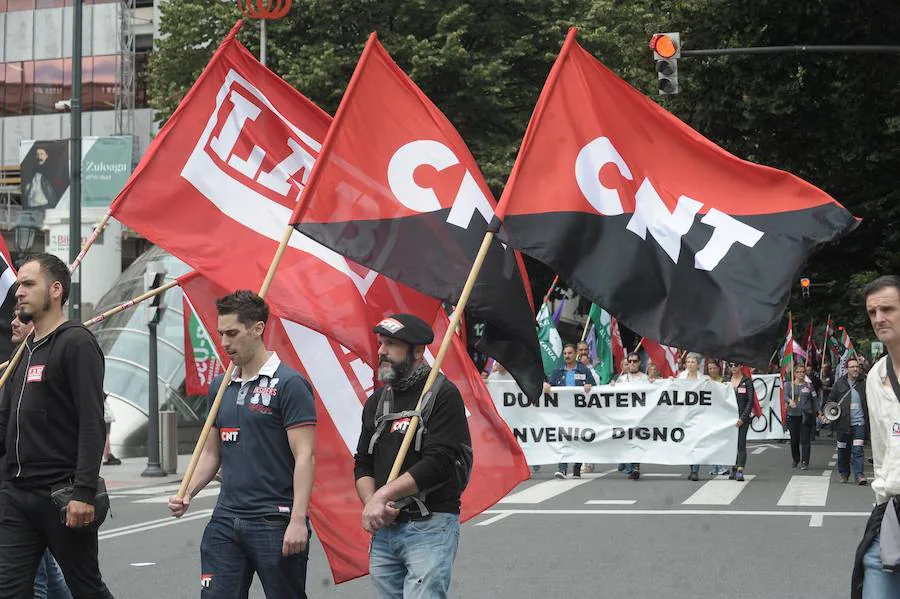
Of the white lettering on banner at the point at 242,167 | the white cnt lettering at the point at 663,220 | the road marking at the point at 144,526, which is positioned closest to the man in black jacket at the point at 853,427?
the road marking at the point at 144,526

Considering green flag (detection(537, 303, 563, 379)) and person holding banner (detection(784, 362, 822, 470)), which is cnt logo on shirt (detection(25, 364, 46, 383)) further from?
green flag (detection(537, 303, 563, 379))

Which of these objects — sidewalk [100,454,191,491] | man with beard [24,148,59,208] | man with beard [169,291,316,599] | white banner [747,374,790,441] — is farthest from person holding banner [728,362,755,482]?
man with beard [169,291,316,599]

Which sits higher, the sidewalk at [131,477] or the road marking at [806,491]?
the road marking at [806,491]

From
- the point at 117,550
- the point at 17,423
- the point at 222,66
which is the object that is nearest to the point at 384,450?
the point at 17,423

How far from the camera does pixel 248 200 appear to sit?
8.81m

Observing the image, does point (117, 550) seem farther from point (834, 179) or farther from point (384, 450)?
point (834, 179)

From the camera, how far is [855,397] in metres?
20.5

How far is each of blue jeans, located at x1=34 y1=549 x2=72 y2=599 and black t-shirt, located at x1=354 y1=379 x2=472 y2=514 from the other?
83.1 inches

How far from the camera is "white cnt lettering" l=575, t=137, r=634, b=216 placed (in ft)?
24.6

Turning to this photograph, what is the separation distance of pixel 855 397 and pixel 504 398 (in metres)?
5.07

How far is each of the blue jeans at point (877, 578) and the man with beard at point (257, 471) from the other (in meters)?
2.23

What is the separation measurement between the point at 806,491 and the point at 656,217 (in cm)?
1217

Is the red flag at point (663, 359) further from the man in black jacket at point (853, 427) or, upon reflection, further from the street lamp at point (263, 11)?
the street lamp at point (263, 11)

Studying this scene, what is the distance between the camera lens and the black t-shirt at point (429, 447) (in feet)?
19.9
